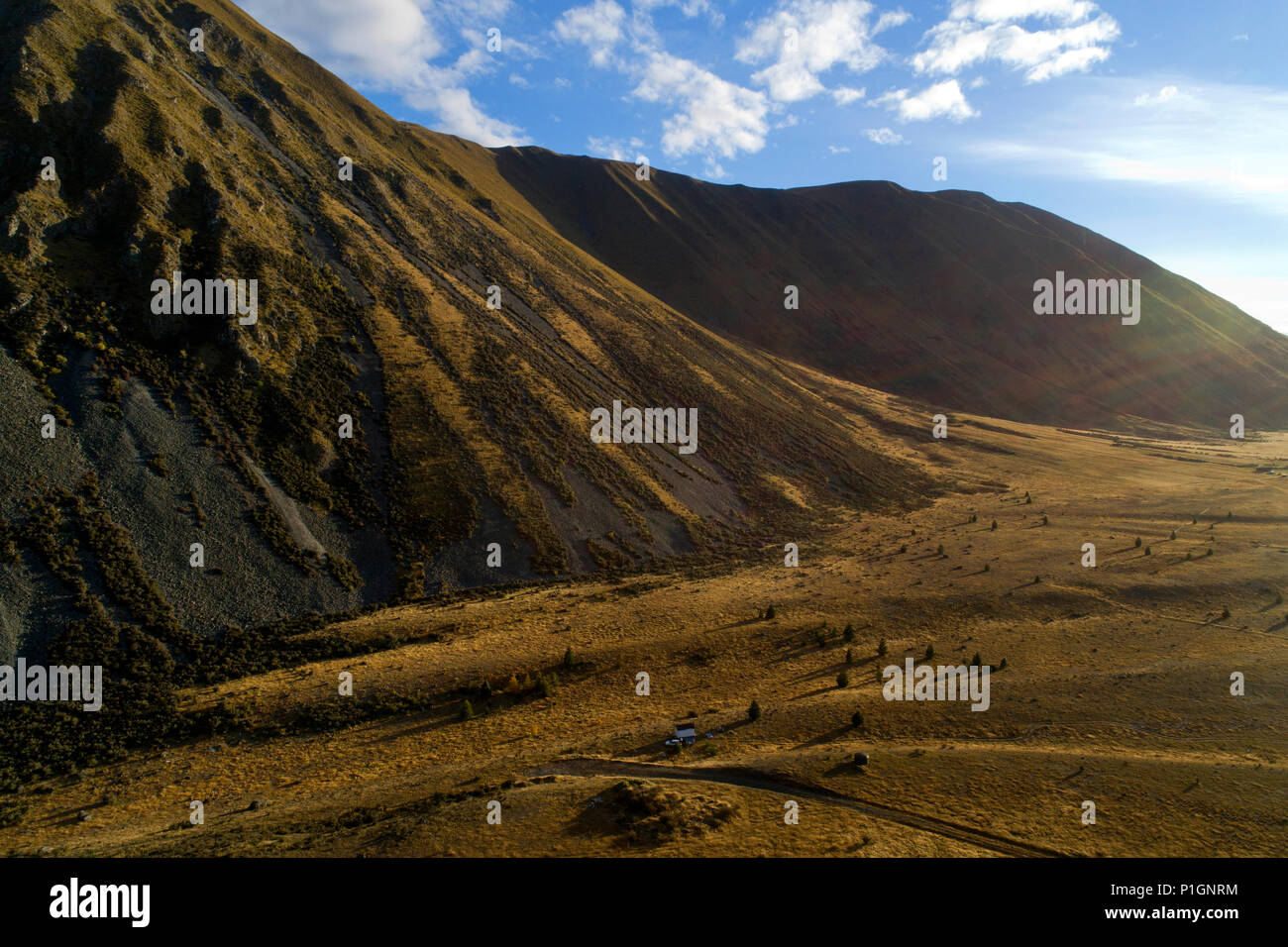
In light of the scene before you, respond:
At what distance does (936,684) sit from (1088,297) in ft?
547

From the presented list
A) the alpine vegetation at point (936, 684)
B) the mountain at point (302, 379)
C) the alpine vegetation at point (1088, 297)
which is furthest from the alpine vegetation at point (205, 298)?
the alpine vegetation at point (1088, 297)

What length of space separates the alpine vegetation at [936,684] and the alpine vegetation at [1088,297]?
142 metres

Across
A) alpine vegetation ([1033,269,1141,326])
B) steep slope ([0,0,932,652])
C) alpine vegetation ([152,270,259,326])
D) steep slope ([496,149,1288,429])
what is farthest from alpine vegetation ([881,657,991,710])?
alpine vegetation ([1033,269,1141,326])

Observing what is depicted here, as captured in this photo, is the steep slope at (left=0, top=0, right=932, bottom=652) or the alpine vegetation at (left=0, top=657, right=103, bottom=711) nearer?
the alpine vegetation at (left=0, top=657, right=103, bottom=711)

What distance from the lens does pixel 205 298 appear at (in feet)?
126

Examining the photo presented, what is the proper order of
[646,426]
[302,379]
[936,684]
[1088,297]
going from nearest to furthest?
[936,684]
[302,379]
[646,426]
[1088,297]

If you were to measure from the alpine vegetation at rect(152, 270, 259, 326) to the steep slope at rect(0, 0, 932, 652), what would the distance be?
1.27 ft

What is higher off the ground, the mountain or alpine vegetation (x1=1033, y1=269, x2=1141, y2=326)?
alpine vegetation (x1=1033, y1=269, x2=1141, y2=326)

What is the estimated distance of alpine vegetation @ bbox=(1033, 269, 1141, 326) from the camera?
136 metres

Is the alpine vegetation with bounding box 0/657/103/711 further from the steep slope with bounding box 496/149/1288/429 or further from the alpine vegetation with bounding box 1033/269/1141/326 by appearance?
the alpine vegetation with bounding box 1033/269/1141/326

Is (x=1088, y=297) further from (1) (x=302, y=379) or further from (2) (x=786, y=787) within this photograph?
(2) (x=786, y=787)

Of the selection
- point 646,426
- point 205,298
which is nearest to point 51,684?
point 205,298

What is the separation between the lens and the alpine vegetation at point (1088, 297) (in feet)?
447

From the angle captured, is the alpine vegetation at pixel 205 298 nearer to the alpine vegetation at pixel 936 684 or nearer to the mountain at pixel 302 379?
the mountain at pixel 302 379
